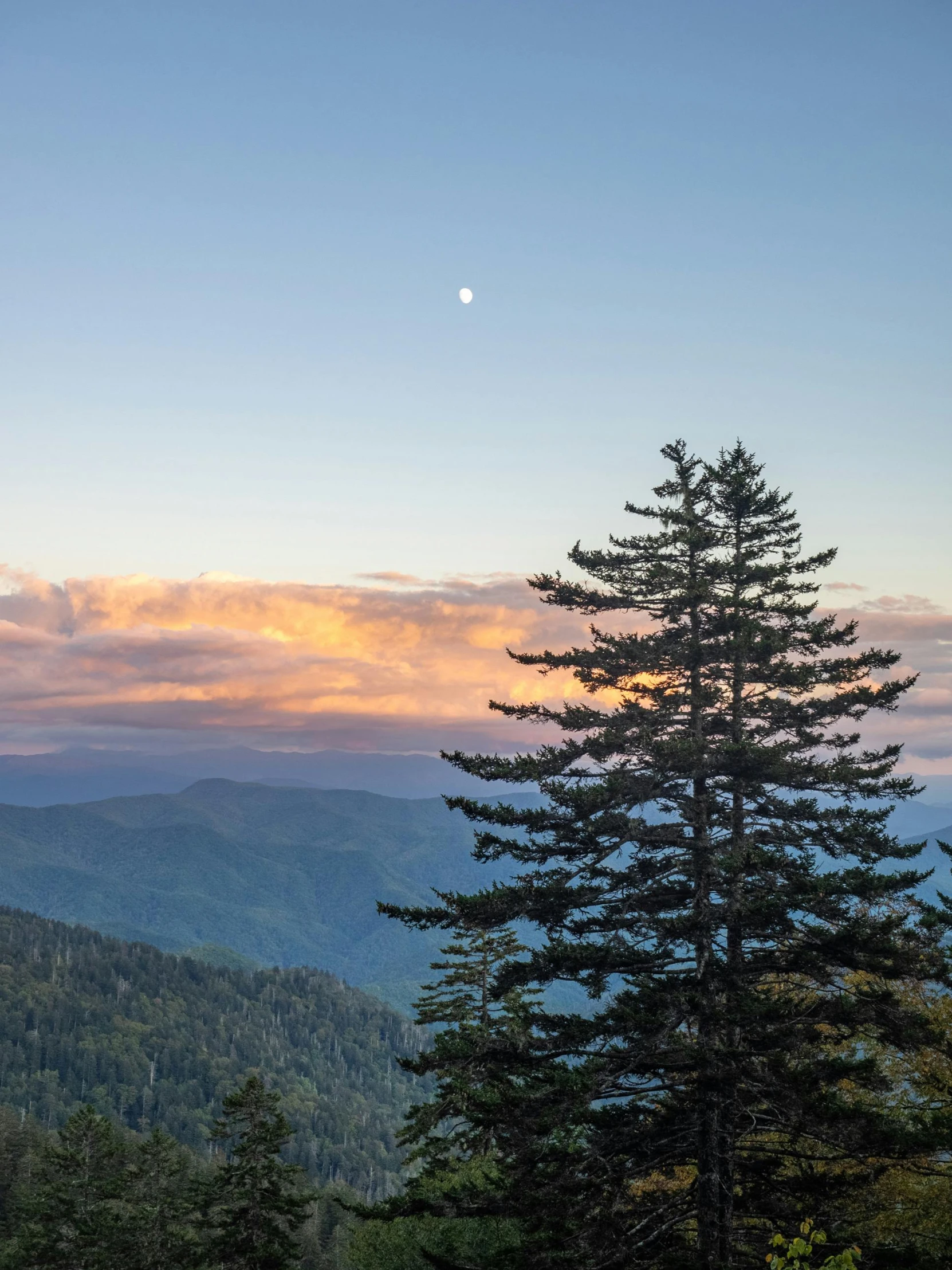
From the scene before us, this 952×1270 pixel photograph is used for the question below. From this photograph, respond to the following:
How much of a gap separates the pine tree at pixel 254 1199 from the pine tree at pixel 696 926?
60.4 feet

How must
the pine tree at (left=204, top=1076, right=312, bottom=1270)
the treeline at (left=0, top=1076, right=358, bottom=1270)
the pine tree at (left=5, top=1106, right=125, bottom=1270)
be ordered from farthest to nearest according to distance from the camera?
the pine tree at (left=5, top=1106, right=125, bottom=1270) → the treeline at (left=0, top=1076, right=358, bottom=1270) → the pine tree at (left=204, top=1076, right=312, bottom=1270)

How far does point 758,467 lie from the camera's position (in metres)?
29.7

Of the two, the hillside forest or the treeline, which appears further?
the treeline

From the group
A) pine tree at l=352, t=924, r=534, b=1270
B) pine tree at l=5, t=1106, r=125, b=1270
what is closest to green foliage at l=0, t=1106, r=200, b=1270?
pine tree at l=5, t=1106, r=125, b=1270

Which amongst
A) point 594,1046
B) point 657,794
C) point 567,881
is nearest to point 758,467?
point 657,794

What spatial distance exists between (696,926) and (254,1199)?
85.5 ft

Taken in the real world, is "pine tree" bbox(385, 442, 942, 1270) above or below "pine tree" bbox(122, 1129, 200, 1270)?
above

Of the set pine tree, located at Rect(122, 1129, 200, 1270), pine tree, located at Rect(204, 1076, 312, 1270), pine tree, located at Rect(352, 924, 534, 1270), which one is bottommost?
pine tree, located at Rect(122, 1129, 200, 1270)

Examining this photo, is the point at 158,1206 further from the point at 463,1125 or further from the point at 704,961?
the point at 704,961

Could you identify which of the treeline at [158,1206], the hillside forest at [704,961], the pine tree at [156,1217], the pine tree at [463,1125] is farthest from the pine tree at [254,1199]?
the hillside forest at [704,961]

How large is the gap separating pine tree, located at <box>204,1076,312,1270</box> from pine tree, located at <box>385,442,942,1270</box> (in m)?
18.4

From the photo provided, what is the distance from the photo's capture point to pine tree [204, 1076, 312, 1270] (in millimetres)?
38125

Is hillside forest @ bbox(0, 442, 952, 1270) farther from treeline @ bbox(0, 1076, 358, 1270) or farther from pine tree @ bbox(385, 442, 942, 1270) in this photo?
treeline @ bbox(0, 1076, 358, 1270)

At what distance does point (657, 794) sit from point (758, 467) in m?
11.6
